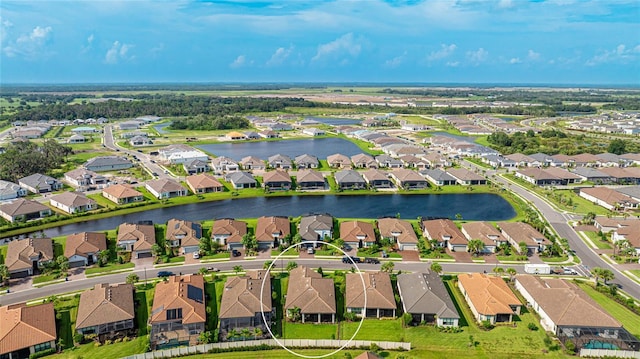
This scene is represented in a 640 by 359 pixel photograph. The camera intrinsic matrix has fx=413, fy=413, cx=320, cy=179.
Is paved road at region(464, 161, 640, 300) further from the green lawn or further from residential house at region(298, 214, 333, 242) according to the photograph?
residential house at region(298, 214, 333, 242)

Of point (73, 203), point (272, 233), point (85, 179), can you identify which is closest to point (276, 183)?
point (272, 233)

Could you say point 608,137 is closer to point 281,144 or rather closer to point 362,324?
point 281,144

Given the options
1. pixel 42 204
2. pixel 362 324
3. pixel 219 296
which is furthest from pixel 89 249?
pixel 362 324

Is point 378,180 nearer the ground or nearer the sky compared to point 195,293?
nearer the sky

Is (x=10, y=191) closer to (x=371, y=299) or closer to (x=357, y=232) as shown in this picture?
(x=357, y=232)

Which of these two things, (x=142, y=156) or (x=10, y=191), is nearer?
(x=10, y=191)

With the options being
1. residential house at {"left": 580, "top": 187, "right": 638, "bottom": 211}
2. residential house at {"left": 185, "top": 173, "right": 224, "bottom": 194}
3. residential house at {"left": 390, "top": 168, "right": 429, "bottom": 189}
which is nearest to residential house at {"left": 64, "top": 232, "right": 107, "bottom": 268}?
residential house at {"left": 185, "top": 173, "right": 224, "bottom": 194}

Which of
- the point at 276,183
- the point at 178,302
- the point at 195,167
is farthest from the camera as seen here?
the point at 195,167
